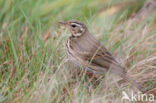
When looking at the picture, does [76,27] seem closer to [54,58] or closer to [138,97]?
[54,58]

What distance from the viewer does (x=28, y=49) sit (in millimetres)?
5121

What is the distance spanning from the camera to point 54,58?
16.1 ft

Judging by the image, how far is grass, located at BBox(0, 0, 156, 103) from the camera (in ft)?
13.9

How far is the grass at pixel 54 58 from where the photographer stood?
4.23 metres

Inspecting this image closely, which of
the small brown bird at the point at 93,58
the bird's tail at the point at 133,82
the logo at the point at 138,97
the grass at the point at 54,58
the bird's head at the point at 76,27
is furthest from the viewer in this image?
the bird's head at the point at 76,27

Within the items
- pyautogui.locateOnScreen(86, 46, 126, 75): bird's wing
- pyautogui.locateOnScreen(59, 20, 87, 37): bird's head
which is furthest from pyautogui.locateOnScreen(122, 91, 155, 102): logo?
pyautogui.locateOnScreen(59, 20, 87, 37): bird's head

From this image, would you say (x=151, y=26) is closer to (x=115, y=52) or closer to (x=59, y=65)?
(x=115, y=52)

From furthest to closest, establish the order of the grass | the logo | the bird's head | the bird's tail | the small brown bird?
the bird's head
the small brown bird
the bird's tail
the logo
the grass

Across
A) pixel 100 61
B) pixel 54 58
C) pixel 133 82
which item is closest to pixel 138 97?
pixel 133 82

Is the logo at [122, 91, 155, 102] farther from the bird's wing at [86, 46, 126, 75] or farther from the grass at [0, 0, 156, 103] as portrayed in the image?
the bird's wing at [86, 46, 126, 75]

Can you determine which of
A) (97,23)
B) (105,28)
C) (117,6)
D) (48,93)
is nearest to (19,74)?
(48,93)

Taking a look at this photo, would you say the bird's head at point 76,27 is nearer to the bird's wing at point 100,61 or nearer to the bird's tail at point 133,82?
the bird's wing at point 100,61

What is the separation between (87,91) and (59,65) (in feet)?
1.55

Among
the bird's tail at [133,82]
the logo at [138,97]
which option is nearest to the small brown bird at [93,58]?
the bird's tail at [133,82]
